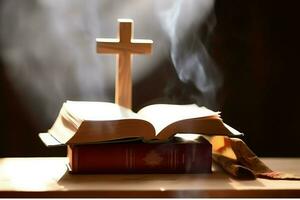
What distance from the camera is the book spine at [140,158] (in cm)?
107

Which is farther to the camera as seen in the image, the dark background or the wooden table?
the dark background

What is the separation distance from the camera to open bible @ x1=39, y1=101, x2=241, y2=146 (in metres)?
1.06

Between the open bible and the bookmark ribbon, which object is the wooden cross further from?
the bookmark ribbon

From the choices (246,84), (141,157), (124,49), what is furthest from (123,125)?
(246,84)

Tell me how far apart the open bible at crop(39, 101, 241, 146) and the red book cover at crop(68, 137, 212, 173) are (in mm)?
14

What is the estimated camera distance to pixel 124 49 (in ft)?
3.85

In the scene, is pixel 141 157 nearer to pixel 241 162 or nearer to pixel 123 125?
pixel 123 125

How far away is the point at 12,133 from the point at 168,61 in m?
0.38

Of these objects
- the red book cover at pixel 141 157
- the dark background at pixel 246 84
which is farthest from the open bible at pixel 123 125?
the dark background at pixel 246 84

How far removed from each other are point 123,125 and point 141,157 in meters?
0.07

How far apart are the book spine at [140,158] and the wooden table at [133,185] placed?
0.05ft

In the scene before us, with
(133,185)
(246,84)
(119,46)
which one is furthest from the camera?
(246,84)

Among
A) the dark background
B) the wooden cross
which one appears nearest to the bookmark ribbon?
the wooden cross

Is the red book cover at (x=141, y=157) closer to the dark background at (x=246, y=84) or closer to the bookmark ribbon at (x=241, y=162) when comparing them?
the bookmark ribbon at (x=241, y=162)
